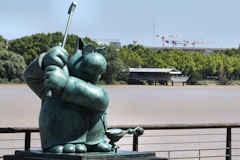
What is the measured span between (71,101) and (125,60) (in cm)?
7814

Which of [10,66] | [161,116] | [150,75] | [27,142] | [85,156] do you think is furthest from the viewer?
[150,75]

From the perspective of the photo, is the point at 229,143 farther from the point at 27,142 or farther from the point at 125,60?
the point at 125,60

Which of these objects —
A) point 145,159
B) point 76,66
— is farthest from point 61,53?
point 145,159

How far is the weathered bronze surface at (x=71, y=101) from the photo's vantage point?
4.50 metres

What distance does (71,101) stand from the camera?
14.9ft

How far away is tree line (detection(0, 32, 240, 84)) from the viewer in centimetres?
5597

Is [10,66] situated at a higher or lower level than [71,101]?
lower

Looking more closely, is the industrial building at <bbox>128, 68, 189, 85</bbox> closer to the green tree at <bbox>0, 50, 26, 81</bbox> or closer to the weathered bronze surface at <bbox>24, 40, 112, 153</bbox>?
the green tree at <bbox>0, 50, 26, 81</bbox>

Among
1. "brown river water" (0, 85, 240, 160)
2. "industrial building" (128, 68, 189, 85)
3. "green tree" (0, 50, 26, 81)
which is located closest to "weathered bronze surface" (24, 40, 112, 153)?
"brown river water" (0, 85, 240, 160)

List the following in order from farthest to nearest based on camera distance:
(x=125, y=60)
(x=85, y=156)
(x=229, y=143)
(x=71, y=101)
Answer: (x=125, y=60), (x=229, y=143), (x=71, y=101), (x=85, y=156)

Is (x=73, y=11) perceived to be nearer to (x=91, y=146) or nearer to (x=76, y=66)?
(x=76, y=66)

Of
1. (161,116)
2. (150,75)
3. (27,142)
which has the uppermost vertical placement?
(27,142)

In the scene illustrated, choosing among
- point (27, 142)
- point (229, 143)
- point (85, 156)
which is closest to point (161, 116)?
point (229, 143)

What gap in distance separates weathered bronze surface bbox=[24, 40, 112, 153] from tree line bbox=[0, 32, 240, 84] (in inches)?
1959
